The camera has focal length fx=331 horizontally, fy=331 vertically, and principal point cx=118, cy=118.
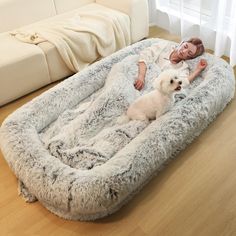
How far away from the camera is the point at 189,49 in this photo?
2141 millimetres

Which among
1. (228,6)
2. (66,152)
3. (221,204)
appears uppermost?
(228,6)

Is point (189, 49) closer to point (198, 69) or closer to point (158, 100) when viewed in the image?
point (198, 69)

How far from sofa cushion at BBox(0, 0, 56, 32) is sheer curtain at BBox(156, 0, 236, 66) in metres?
1.03

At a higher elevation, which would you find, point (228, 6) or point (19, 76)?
point (228, 6)

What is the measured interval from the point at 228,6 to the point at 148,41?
64cm

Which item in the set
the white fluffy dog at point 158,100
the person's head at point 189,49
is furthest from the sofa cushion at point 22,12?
the white fluffy dog at point 158,100

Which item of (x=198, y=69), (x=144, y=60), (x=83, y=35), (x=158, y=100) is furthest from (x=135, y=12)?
(x=158, y=100)

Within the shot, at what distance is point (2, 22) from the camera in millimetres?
2502

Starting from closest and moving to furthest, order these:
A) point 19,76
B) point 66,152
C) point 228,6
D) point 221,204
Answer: point 221,204 → point 66,152 → point 19,76 → point 228,6

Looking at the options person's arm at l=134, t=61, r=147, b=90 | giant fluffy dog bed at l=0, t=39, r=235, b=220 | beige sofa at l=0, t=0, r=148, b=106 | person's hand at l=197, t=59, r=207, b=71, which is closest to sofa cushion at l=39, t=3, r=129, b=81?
beige sofa at l=0, t=0, r=148, b=106

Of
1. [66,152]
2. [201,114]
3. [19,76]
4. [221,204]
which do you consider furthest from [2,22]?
[221,204]

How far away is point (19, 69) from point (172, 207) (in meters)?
1.35

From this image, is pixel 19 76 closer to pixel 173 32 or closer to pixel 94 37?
pixel 94 37

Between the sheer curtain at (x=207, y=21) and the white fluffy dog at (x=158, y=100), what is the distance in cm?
93
